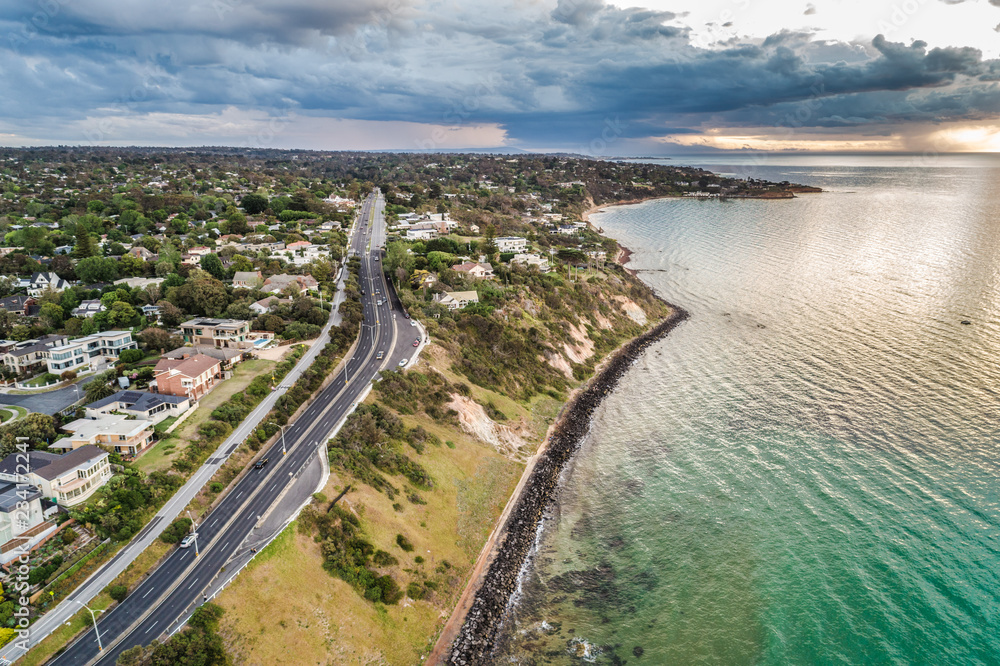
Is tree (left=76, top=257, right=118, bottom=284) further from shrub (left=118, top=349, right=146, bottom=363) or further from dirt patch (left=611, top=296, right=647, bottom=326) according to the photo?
dirt patch (left=611, top=296, right=647, bottom=326)

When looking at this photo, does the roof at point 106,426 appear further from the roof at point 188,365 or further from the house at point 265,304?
the house at point 265,304

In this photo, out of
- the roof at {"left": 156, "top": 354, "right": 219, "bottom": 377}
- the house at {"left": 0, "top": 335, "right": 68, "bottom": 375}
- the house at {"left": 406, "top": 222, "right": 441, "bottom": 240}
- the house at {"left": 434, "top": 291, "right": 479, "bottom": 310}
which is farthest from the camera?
the house at {"left": 406, "top": 222, "right": 441, "bottom": 240}

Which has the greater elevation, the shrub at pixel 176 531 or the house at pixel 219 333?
the house at pixel 219 333

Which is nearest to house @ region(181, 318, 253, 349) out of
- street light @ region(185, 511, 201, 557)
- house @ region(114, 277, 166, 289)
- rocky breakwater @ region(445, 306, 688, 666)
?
house @ region(114, 277, 166, 289)

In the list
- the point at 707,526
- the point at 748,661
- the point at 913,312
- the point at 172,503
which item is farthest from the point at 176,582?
the point at 913,312

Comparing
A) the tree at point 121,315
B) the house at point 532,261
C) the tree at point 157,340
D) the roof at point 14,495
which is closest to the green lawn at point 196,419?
the roof at point 14,495

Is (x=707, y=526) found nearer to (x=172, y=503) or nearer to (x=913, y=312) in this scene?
(x=172, y=503)

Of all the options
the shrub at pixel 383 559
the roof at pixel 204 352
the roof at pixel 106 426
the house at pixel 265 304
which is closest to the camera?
the shrub at pixel 383 559
